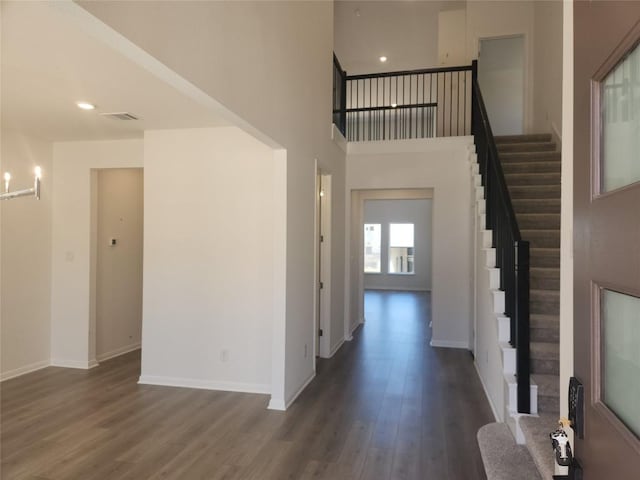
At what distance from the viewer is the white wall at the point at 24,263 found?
436 centimetres

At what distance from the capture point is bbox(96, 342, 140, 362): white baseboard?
5.02 m

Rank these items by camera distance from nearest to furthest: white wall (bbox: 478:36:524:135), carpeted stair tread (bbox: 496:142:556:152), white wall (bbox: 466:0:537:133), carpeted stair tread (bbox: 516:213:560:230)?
carpeted stair tread (bbox: 516:213:560:230) < carpeted stair tread (bbox: 496:142:556:152) < white wall (bbox: 466:0:537:133) < white wall (bbox: 478:36:524:135)

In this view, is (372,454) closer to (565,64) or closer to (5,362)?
(565,64)

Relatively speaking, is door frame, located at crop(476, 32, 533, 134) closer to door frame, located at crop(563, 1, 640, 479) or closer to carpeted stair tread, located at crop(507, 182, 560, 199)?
carpeted stair tread, located at crop(507, 182, 560, 199)

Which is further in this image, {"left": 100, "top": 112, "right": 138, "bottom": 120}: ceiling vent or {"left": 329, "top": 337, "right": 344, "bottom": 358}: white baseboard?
{"left": 329, "top": 337, "right": 344, "bottom": 358}: white baseboard

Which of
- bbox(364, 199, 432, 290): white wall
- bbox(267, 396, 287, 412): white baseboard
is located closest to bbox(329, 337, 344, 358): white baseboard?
bbox(267, 396, 287, 412): white baseboard

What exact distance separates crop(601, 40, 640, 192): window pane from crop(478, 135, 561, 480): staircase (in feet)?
4.89

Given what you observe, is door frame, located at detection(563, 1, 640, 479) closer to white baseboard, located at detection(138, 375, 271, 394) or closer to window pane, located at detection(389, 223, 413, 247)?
white baseboard, located at detection(138, 375, 271, 394)

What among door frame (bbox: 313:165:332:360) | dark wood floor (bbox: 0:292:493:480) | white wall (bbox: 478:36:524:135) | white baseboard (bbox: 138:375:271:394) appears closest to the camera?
dark wood floor (bbox: 0:292:493:480)

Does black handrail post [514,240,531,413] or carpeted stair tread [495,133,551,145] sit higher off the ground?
carpeted stair tread [495,133,551,145]

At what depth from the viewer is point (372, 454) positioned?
2.86m

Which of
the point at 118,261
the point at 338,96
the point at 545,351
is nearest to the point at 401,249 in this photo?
the point at 338,96

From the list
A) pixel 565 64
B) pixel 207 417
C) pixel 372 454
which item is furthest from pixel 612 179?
pixel 207 417

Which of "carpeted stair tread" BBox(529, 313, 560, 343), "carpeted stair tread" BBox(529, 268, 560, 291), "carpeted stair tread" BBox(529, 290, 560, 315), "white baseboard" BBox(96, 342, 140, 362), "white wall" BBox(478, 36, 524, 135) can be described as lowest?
"white baseboard" BBox(96, 342, 140, 362)
